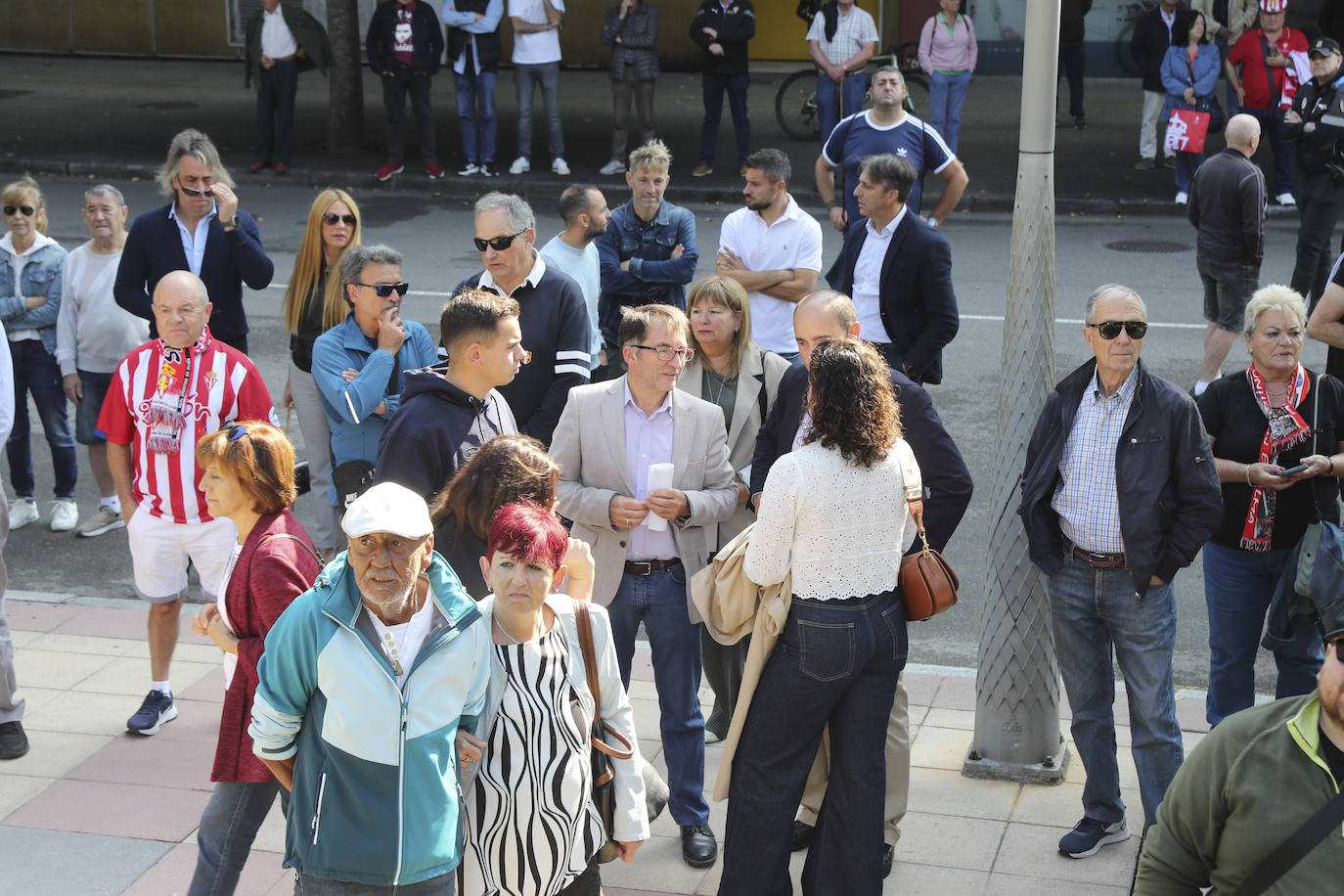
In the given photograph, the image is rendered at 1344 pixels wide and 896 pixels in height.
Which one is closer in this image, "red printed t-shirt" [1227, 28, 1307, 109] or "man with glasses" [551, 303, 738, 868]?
"man with glasses" [551, 303, 738, 868]

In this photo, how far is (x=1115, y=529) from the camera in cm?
511

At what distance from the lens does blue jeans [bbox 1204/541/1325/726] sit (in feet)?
18.7

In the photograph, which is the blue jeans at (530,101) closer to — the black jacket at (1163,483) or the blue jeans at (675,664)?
the blue jeans at (675,664)

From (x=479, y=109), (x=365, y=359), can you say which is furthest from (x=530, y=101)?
(x=365, y=359)

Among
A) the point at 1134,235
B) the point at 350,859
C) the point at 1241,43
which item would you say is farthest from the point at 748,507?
the point at 1241,43

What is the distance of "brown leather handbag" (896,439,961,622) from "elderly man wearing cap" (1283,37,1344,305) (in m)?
8.62

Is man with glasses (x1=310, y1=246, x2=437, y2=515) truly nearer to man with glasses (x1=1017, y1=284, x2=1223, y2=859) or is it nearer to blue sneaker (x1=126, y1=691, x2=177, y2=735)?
blue sneaker (x1=126, y1=691, x2=177, y2=735)

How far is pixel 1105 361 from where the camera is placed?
202 inches

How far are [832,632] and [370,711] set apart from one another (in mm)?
1505

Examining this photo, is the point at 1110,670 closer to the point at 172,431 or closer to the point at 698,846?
the point at 698,846

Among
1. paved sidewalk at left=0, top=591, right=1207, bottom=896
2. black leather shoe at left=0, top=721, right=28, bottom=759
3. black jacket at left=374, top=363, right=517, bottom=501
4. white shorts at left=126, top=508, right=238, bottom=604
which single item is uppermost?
black jacket at left=374, top=363, right=517, bottom=501

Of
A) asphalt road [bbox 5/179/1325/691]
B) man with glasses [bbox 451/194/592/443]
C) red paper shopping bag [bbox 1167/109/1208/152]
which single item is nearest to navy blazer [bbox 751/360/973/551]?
man with glasses [bbox 451/194/592/443]

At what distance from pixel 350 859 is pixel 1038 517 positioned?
8.78 ft

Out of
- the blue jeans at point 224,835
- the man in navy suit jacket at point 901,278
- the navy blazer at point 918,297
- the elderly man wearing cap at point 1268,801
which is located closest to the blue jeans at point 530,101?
the man in navy suit jacket at point 901,278
